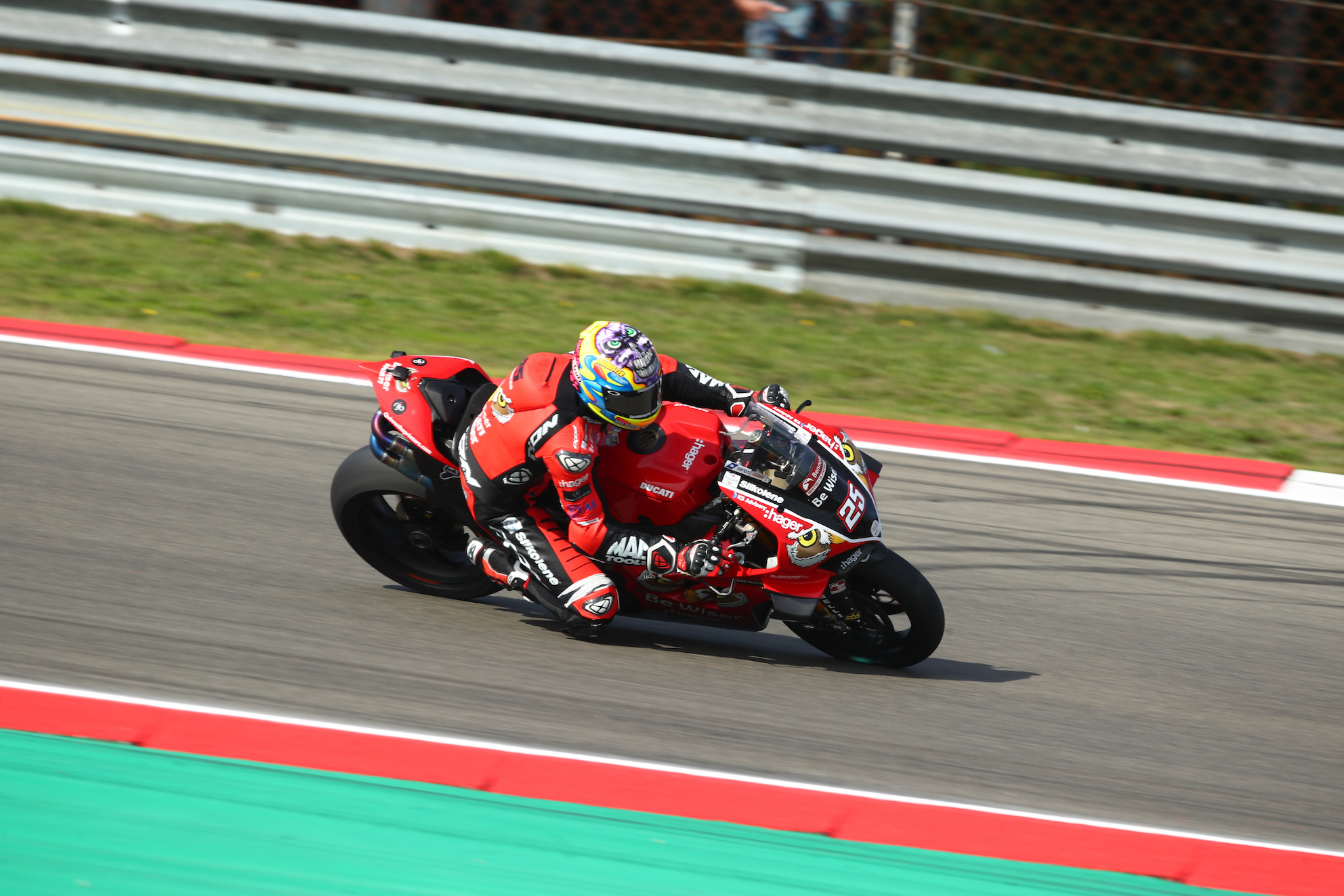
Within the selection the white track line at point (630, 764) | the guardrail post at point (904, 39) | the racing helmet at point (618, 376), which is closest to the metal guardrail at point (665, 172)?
the guardrail post at point (904, 39)

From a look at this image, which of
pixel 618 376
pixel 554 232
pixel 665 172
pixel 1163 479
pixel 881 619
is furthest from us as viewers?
pixel 554 232

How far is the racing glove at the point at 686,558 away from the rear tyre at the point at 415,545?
0.93 metres

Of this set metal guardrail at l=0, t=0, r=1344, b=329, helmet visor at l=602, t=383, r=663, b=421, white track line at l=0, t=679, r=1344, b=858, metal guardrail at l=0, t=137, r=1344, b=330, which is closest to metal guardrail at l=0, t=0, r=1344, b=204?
metal guardrail at l=0, t=0, r=1344, b=329

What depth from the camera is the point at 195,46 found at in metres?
9.80

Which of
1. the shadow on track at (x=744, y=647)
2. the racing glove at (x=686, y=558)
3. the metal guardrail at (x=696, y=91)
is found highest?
the metal guardrail at (x=696, y=91)

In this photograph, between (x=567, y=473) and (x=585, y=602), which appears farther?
(x=585, y=602)

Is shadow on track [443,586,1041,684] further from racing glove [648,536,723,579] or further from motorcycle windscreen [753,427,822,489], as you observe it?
motorcycle windscreen [753,427,822,489]

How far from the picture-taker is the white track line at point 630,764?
425 centimetres

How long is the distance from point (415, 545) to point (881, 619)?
2.03 m

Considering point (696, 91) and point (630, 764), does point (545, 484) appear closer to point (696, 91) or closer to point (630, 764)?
point (630, 764)

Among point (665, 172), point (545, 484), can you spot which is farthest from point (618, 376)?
point (665, 172)

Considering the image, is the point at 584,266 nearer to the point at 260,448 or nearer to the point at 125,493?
the point at 260,448

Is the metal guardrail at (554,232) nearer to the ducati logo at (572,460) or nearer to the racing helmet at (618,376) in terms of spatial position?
the racing helmet at (618,376)

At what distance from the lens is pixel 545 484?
→ 16.5ft
